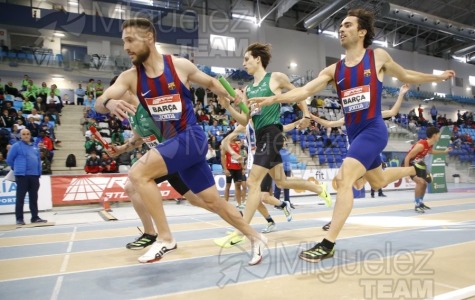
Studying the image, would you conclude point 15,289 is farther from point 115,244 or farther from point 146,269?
point 115,244

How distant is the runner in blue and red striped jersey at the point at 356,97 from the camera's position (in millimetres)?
3266

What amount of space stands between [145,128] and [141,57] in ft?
3.81

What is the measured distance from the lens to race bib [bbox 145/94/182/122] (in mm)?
3162

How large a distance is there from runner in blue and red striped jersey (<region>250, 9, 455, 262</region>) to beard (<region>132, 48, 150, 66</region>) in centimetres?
105

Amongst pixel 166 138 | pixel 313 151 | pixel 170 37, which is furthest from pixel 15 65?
pixel 166 138

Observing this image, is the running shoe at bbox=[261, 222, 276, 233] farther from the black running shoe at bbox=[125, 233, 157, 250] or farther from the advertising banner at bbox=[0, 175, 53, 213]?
the advertising banner at bbox=[0, 175, 53, 213]

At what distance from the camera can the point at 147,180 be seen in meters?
3.05

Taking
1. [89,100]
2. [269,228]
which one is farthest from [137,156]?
[89,100]

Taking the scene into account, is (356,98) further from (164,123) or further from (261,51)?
(164,123)

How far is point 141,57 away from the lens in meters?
3.18

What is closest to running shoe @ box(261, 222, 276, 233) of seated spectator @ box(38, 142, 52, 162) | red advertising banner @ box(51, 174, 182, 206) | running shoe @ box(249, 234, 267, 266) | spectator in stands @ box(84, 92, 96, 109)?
running shoe @ box(249, 234, 267, 266)

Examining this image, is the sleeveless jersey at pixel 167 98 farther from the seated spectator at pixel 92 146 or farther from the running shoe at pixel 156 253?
the seated spectator at pixel 92 146

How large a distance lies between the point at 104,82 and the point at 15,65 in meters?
4.87

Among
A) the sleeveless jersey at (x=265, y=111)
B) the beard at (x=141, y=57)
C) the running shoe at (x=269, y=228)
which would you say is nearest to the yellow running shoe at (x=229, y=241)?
the running shoe at (x=269, y=228)
